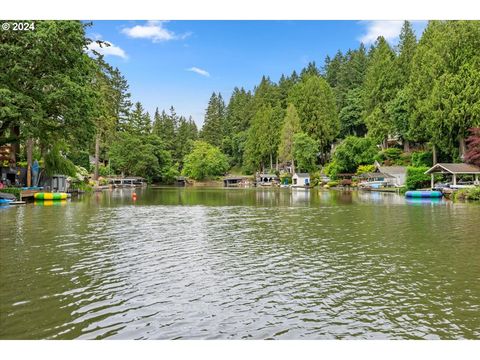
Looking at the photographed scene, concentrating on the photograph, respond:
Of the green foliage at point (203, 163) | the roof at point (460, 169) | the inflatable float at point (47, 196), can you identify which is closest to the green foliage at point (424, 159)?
the roof at point (460, 169)

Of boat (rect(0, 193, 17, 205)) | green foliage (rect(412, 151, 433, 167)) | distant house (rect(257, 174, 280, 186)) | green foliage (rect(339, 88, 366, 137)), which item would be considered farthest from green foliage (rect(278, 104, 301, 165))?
boat (rect(0, 193, 17, 205))

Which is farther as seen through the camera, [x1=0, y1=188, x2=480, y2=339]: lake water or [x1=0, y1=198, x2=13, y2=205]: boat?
[x1=0, y1=198, x2=13, y2=205]: boat

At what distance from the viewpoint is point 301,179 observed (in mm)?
82875

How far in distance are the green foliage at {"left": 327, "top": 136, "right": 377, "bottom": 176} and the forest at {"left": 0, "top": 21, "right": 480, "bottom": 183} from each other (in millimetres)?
185

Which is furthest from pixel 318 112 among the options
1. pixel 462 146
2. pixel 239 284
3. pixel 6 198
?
pixel 239 284

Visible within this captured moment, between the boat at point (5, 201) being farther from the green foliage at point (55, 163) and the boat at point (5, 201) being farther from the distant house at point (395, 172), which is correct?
the distant house at point (395, 172)

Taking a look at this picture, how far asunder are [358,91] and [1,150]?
7393cm

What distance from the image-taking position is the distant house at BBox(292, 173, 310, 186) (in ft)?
270

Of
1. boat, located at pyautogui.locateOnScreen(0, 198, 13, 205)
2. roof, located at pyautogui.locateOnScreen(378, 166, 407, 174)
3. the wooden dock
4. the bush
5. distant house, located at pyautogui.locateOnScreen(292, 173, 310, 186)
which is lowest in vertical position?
boat, located at pyautogui.locateOnScreen(0, 198, 13, 205)

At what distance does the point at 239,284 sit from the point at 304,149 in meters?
76.8

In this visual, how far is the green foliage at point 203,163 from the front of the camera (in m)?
108

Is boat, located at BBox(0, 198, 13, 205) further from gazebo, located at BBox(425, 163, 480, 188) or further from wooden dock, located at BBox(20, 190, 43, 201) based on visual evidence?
gazebo, located at BBox(425, 163, 480, 188)

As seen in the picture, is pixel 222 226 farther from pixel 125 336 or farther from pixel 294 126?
pixel 294 126

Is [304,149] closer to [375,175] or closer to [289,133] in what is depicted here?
[289,133]
